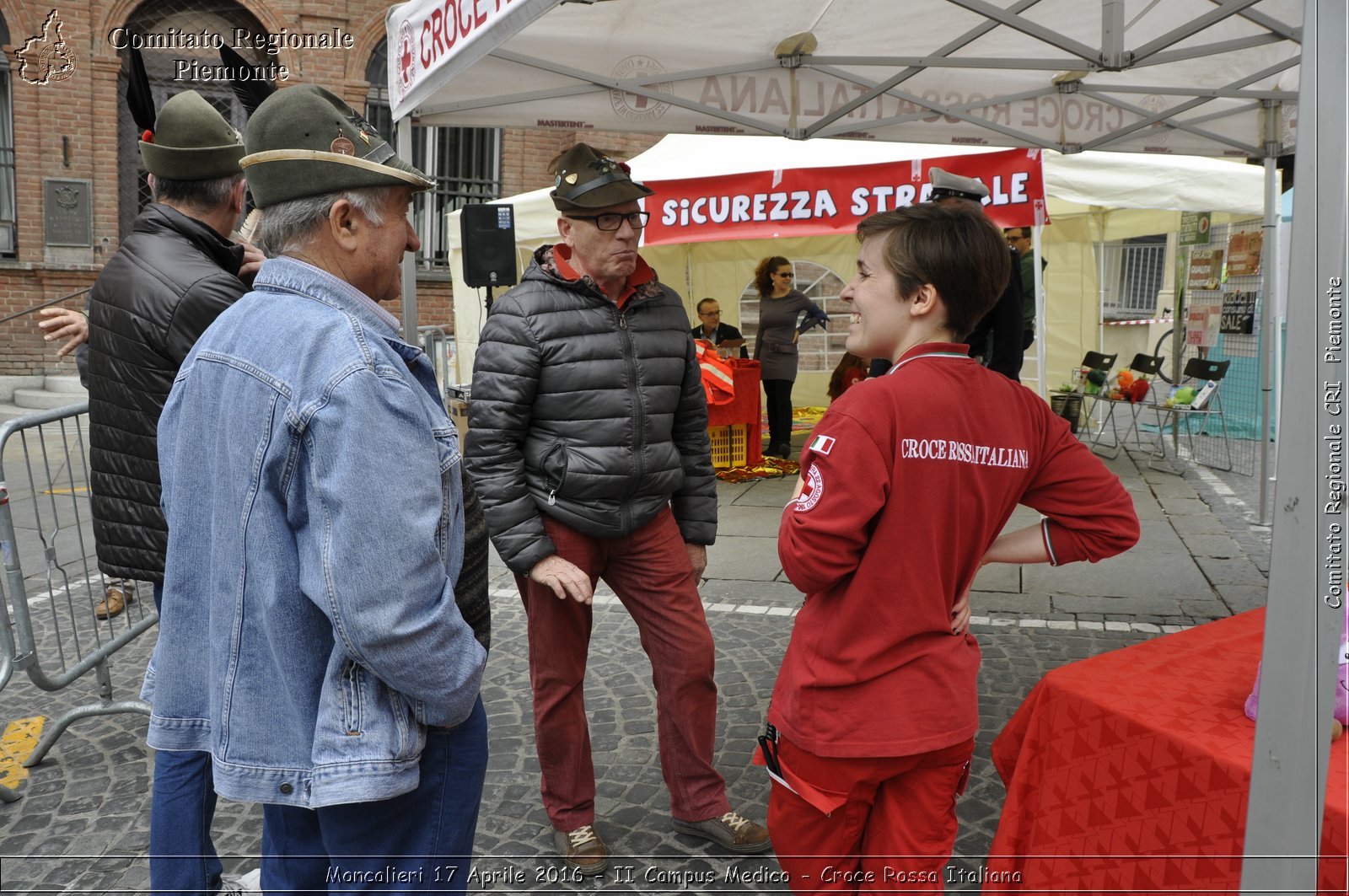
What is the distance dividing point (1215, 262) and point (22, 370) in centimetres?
1477

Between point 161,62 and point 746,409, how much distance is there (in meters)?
10.7

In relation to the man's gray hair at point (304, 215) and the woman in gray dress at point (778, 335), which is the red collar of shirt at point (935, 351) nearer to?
the man's gray hair at point (304, 215)

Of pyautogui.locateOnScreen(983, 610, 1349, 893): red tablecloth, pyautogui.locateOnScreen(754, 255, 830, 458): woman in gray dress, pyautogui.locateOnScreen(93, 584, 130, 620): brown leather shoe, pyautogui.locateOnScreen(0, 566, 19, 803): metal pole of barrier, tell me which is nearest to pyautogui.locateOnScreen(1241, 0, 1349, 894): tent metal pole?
pyautogui.locateOnScreen(983, 610, 1349, 893): red tablecloth

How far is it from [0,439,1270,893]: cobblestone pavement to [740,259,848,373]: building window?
720 cm

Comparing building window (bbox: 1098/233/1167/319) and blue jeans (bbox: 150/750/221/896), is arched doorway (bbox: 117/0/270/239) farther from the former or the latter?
building window (bbox: 1098/233/1167/319)

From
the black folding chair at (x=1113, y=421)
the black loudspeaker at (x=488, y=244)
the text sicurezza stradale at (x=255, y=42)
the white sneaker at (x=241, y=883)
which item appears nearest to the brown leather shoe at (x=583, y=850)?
the white sneaker at (x=241, y=883)

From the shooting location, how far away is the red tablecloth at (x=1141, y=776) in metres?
1.87

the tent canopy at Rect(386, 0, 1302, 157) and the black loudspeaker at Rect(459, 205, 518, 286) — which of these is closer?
the tent canopy at Rect(386, 0, 1302, 157)

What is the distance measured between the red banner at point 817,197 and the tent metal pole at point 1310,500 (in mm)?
6149

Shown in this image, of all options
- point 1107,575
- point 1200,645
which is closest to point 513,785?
point 1200,645

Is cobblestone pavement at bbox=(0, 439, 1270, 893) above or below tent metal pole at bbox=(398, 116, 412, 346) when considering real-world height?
below

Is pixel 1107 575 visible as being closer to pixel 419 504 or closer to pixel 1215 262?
pixel 419 504

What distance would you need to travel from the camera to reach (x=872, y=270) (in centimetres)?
198

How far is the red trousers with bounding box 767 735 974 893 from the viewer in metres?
1.97
